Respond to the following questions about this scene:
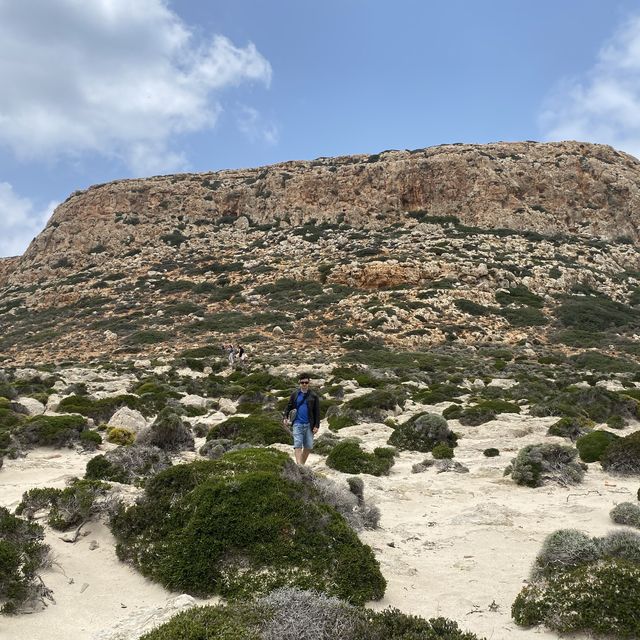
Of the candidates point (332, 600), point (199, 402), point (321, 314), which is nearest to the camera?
point (332, 600)

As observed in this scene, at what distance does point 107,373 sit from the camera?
28.2m

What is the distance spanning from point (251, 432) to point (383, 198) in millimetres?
58296

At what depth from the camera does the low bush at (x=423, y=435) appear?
13.0 meters

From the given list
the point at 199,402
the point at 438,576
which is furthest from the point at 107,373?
the point at 438,576

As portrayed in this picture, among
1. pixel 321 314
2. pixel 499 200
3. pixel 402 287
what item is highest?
pixel 499 200

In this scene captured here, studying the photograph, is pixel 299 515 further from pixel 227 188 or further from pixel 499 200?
pixel 227 188

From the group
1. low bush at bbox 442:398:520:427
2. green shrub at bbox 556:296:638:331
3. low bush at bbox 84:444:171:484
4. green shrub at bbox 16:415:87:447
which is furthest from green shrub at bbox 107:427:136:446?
green shrub at bbox 556:296:638:331

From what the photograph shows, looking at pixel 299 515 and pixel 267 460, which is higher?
pixel 267 460

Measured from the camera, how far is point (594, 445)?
1142 centimetres

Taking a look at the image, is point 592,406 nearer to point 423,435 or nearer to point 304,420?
point 423,435

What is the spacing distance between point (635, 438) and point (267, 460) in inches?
301

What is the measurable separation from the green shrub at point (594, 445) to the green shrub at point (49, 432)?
1122 centimetres

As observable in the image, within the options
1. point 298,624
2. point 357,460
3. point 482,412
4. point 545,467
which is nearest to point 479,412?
point 482,412

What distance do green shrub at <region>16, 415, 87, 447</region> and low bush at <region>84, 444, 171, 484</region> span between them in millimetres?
3212
